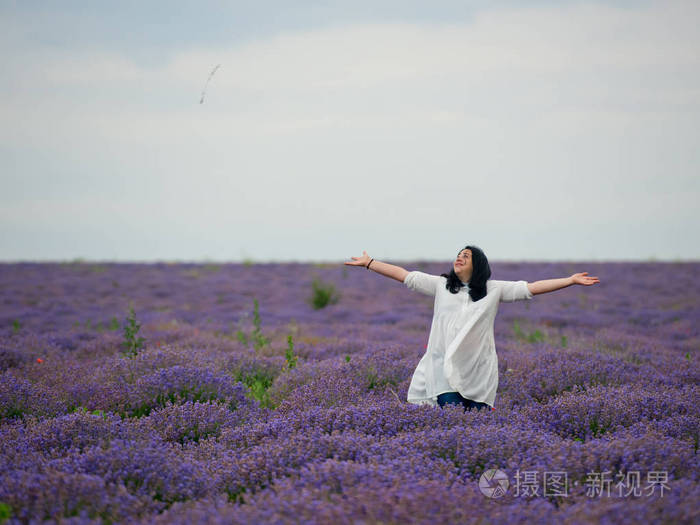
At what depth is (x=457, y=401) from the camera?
4250mm

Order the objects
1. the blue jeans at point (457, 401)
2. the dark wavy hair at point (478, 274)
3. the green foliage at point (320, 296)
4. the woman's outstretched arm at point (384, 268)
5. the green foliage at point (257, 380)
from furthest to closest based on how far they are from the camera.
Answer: the green foliage at point (320, 296) < the green foliage at point (257, 380) < the woman's outstretched arm at point (384, 268) < the dark wavy hair at point (478, 274) < the blue jeans at point (457, 401)

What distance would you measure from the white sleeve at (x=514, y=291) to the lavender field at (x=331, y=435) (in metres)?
0.84

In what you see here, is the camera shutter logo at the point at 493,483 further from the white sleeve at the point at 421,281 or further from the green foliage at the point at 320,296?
the green foliage at the point at 320,296

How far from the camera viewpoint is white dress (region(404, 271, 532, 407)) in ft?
13.9

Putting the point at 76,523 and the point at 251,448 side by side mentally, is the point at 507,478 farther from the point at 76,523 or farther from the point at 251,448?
the point at 76,523

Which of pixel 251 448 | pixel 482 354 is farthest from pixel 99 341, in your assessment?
pixel 482 354

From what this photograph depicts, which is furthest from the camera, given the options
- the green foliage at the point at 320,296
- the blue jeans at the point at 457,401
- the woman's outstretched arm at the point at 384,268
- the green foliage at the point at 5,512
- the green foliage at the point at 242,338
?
the green foliage at the point at 320,296

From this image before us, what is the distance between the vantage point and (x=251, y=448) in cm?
356

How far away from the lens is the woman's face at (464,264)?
4.40 meters

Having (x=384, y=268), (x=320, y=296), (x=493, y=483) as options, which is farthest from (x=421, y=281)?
(x=320, y=296)

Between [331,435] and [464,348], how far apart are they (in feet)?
4.11

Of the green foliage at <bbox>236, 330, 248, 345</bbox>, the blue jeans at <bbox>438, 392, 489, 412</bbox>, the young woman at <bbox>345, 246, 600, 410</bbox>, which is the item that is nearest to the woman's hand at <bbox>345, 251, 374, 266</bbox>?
the young woman at <bbox>345, 246, 600, 410</bbox>

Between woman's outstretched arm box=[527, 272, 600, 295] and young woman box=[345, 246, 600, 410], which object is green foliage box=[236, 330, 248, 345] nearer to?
young woman box=[345, 246, 600, 410]

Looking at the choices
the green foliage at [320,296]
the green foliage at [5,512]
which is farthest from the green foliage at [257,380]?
the green foliage at [320,296]
